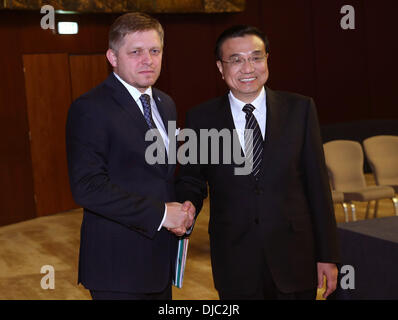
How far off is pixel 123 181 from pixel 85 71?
26.8ft

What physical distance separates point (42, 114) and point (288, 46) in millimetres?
5067

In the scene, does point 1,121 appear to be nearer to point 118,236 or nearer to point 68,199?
point 68,199

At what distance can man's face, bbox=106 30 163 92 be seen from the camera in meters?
2.43

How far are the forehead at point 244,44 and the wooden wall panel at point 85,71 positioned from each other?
7.72 meters

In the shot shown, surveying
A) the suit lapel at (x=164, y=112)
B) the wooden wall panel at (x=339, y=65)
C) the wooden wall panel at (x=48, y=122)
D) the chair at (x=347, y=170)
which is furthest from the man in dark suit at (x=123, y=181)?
the wooden wall panel at (x=339, y=65)

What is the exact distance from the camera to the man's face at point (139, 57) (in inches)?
95.5

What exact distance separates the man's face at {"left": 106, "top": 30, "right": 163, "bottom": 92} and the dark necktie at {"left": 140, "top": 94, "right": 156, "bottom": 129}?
0.07 metres

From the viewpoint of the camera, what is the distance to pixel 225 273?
2664 mm

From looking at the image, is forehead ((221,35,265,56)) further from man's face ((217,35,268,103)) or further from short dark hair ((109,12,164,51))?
short dark hair ((109,12,164,51))

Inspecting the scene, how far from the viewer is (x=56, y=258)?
7191 mm

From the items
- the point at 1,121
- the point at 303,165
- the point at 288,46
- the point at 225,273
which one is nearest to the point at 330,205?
the point at 303,165

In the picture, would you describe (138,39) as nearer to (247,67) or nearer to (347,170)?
(247,67)
